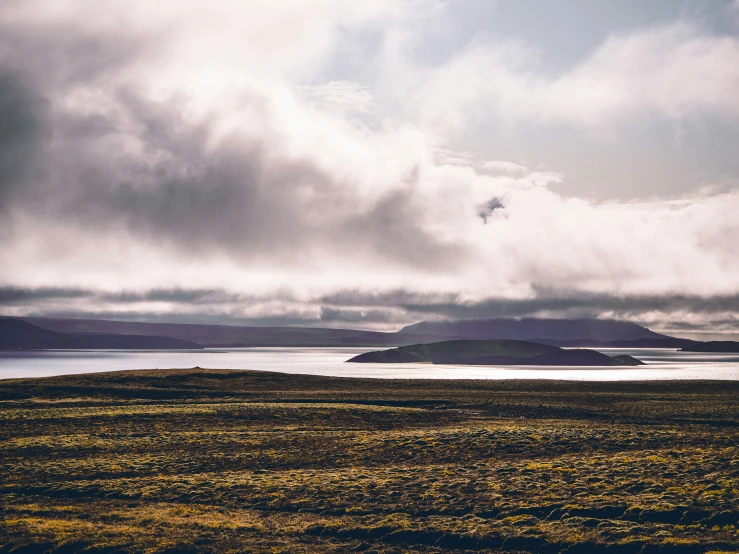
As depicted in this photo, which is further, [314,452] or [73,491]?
[314,452]

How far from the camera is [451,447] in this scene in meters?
43.8

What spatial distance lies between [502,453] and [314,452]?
1256 centimetres

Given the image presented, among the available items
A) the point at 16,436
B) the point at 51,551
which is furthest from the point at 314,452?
the point at 16,436

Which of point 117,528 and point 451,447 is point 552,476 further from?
point 117,528

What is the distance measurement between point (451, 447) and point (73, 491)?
2388cm

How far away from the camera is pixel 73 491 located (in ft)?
Answer: 104

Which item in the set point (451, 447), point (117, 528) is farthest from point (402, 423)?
point (117, 528)

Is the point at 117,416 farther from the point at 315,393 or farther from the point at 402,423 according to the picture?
the point at 315,393

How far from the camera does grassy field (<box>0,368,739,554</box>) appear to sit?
78.9 ft

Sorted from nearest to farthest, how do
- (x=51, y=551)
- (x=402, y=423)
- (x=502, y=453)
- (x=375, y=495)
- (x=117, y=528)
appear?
(x=51, y=551) → (x=117, y=528) → (x=375, y=495) → (x=502, y=453) → (x=402, y=423)

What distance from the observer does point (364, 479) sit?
110 ft

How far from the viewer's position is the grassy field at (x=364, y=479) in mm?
24062

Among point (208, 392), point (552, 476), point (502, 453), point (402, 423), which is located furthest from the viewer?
point (208, 392)

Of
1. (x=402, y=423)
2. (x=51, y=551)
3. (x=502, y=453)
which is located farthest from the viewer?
(x=402, y=423)
